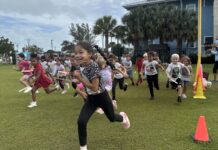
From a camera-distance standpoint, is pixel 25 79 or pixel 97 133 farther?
pixel 25 79

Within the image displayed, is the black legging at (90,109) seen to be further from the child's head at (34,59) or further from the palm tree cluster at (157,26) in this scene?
the palm tree cluster at (157,26)

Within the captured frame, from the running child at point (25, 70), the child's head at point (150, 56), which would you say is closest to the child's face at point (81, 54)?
the child's head at point (150, 56)

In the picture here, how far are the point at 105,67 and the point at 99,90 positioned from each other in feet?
9.87

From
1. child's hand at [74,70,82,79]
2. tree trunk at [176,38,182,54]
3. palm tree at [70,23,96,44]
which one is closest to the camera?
child's hand at [74,70,82,79]

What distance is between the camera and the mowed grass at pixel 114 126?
517 centimetres

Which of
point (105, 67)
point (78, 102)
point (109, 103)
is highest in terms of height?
point (105, 67)

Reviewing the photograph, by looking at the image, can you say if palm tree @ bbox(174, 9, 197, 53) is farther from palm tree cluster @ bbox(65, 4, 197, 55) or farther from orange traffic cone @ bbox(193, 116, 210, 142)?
orange traffic cone @ bbox(193, 116, 210, 142)

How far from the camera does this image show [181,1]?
125 ft

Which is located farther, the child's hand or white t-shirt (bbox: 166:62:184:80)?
white t-shirt (bbox: 166:62:184:80)

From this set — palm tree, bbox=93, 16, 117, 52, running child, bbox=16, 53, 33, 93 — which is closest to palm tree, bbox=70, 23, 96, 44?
palm tree, bbox=93, 16, 117, 52

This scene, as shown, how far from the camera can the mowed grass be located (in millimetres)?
5172

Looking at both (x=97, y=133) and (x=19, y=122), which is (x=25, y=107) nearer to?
(x=19, y=122)

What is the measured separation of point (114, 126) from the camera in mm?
6426

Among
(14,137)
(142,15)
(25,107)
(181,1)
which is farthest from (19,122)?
(181,1)
